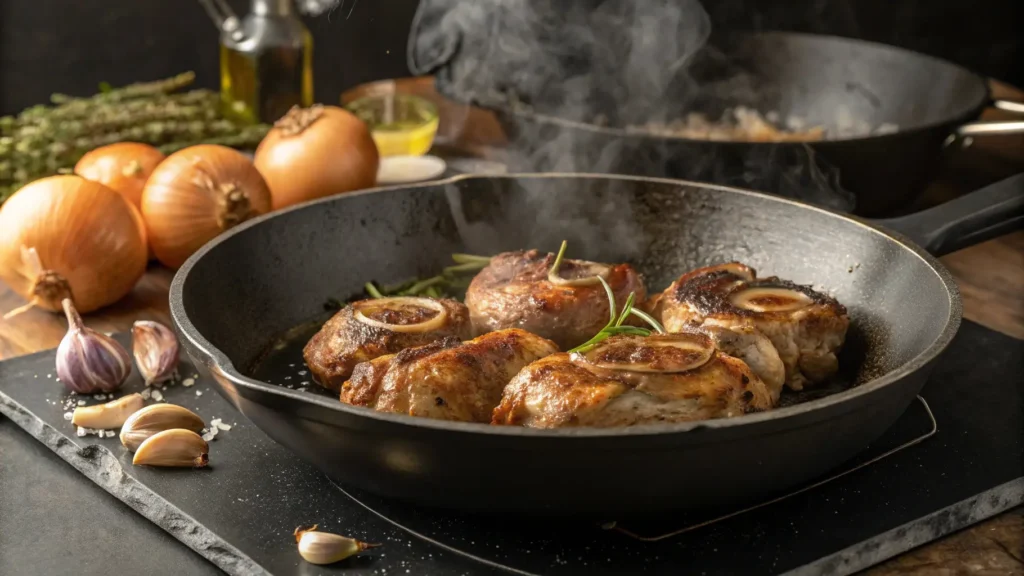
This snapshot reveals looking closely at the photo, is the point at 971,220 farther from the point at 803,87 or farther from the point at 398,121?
the point at 398,121

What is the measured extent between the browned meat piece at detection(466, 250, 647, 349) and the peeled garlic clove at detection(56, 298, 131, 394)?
780 millimetres

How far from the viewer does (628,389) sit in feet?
5.29

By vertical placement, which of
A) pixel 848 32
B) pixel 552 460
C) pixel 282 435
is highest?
pixel 552 460

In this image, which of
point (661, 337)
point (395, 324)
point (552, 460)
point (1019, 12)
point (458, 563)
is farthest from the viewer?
point (1019, 12)

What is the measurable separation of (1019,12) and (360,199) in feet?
15.5

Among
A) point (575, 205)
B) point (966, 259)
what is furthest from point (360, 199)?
point (966, 259)

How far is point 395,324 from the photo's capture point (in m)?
2.06

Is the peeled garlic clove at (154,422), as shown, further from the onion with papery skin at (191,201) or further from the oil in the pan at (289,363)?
the onion with papery skin at (191,201)

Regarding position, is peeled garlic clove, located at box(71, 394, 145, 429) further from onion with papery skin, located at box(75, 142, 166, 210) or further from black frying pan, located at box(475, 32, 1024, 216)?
black frying pan, located at box(475, 32, 1024, 216)

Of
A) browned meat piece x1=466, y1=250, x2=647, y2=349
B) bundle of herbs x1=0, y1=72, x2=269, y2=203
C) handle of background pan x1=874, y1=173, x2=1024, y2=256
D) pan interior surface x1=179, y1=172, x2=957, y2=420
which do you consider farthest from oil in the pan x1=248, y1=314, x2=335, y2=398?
handle of background pan x1=874, y1=173, x2=1024, y2=256

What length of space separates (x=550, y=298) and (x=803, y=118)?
2101 mm

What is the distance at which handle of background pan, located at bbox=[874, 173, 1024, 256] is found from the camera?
231cm

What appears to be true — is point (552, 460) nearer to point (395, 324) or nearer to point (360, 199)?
point (395, 324)

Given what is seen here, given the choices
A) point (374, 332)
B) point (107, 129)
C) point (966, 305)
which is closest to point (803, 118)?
point (966, 305)
